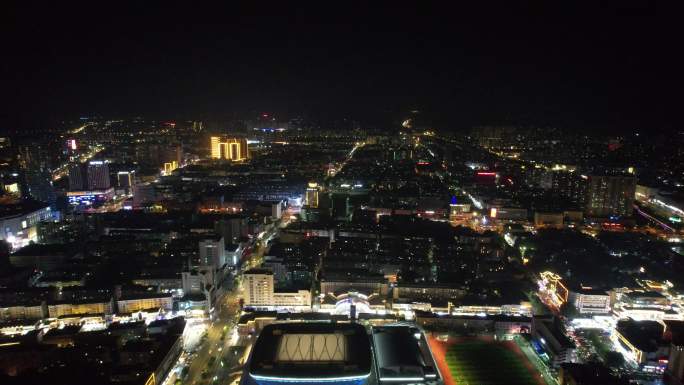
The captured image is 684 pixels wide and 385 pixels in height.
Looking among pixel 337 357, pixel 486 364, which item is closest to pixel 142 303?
pixel 337 357

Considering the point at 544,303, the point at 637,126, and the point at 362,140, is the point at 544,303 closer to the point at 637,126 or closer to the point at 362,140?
the point at 637,126

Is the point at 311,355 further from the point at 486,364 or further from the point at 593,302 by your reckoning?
the point at 593,302

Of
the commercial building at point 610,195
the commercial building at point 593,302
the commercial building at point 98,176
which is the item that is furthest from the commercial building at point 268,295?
the commercial building at point 98,176

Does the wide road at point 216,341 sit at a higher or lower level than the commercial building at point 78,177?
lower

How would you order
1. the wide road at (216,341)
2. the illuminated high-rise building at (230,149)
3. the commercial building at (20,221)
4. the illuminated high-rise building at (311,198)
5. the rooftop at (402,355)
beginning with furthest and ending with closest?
the illuminated high-rise building at (230,149) < the illuminated high-rise building at (311,198) < the commercial building at (20,221) < the wide road at (216,341) < the rooftop at (402,355)

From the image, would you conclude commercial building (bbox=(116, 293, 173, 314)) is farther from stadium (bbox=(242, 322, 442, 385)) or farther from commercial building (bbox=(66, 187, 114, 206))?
commercial building (bbox=(66, 187, 114, 206))

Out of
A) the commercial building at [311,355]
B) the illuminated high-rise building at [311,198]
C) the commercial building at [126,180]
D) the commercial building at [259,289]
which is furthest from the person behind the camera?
the commercial building at [126,180]

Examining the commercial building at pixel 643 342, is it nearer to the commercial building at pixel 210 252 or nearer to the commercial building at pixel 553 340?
the commercial building at pixel 553 340

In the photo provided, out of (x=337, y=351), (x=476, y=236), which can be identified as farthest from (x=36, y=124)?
(x=337, y=351)
